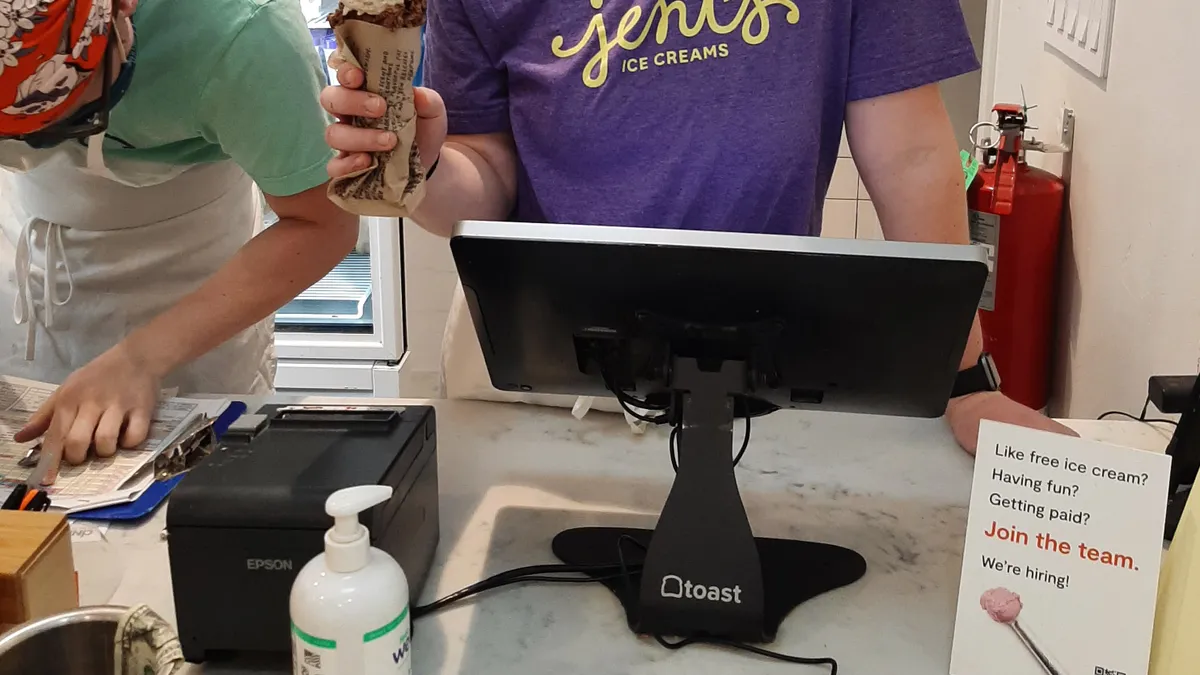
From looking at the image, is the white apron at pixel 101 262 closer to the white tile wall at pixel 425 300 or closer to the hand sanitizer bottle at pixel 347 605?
the hand sanitizer bottle at pixel 347 605

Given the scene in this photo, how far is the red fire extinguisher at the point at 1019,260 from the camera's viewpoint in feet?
5.73

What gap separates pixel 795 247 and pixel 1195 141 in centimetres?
77

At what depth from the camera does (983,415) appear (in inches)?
43.1

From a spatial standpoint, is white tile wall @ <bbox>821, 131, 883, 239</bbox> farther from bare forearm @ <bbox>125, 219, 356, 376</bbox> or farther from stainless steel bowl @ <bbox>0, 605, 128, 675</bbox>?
stainless steel bowl @ <bbox>0, 605, 128, 675</bbox>

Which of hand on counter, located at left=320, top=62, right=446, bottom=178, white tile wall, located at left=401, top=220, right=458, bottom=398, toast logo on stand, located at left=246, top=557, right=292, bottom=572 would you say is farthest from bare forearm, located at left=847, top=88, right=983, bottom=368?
white tile wall, located at left=401, top=220, right=458, bottom=398

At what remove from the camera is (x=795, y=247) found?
2.39 feet

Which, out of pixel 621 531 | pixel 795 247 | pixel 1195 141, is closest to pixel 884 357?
pixel 795 247

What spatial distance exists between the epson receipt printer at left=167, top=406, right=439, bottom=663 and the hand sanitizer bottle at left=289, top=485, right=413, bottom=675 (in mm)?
72

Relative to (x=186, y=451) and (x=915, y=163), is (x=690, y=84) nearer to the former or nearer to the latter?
(x=915, y=163)

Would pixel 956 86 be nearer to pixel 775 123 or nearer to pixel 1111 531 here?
pixel 775 123

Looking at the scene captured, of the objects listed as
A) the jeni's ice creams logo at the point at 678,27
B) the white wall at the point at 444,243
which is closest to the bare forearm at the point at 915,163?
the jeni's ice creams logo at the point at 678,27

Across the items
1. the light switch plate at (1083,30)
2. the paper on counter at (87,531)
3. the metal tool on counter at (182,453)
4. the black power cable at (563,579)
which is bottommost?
the black power cable at (563,579)

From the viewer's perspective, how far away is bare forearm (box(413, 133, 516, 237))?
1.06 m

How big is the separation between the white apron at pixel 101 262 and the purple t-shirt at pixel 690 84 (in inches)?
19.7
